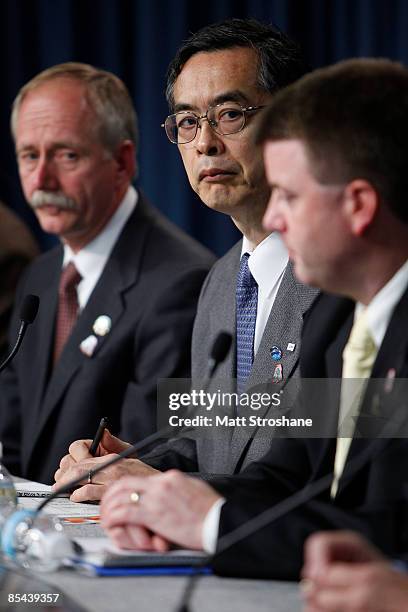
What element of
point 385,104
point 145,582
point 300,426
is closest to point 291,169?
point 385,104

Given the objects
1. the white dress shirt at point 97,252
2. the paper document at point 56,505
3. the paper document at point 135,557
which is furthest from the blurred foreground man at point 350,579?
the white dress shirt at point 97,252

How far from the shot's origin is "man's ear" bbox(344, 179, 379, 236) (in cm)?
151

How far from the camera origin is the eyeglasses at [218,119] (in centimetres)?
245

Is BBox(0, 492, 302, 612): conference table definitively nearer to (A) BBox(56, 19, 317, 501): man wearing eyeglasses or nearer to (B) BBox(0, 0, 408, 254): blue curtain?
(A) BBox(56, 19, 317, 501): man wearing eyeglasses

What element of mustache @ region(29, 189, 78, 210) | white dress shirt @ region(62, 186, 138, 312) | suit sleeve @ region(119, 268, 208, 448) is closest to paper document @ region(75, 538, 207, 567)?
suit sleeve @ region(119, 268, 208, 448)

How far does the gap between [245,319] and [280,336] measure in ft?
0.62

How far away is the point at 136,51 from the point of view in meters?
4.80

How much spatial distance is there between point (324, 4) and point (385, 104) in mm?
3077

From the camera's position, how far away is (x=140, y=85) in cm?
479

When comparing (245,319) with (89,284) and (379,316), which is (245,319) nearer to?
(379,316)

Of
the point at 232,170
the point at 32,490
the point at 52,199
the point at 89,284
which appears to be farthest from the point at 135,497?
the point at 52,199

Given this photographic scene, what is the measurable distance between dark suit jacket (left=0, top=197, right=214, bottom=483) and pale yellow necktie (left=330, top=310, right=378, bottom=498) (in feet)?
4.36

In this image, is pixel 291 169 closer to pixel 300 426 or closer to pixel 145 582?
pixel 300 426

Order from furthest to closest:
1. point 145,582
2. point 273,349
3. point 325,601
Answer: point 273,349
point 145,582
point 325,601
